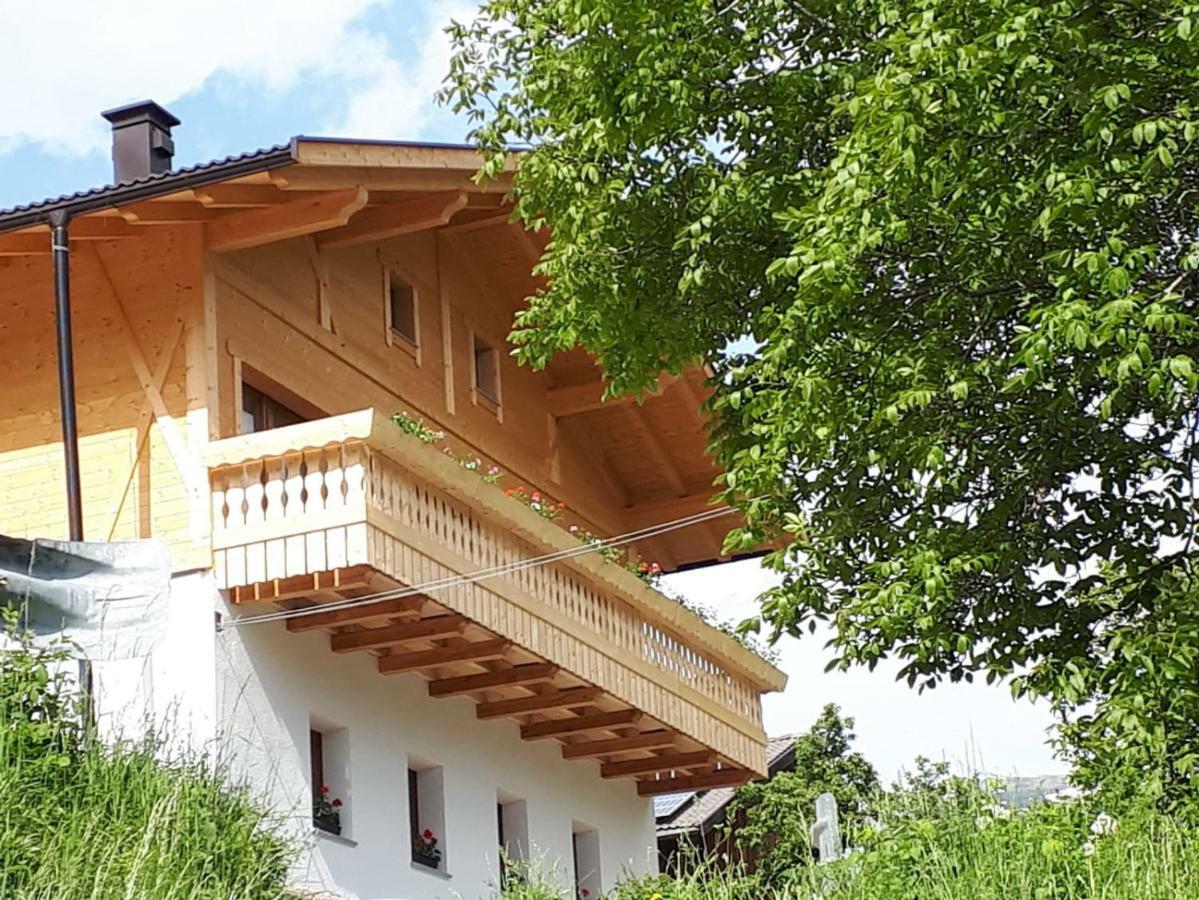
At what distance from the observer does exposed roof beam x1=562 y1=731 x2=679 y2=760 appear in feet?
73.5

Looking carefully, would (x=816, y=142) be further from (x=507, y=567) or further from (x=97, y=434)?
(x=97, y=434)

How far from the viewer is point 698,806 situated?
3384 cm

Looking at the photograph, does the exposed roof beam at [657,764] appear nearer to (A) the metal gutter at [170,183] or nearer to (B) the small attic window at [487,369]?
(B) the small attic window at [487,369]

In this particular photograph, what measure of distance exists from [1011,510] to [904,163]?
2598 mm

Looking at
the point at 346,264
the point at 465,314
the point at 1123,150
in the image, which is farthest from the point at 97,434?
the point at 1123,150

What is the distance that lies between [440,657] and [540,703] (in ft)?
6.64

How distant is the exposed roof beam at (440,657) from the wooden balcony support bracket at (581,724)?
9.05ft

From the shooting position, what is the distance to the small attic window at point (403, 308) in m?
21.4

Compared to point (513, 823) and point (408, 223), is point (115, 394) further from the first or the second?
point (513, 823)

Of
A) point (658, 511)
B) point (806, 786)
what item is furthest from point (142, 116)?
point (806, 786)

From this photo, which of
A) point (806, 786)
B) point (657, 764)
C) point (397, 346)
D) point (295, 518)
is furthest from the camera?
point (806, 786)

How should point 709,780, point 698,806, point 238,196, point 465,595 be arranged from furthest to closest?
point 698,806
point 709,780
point 465,595
point 238,196

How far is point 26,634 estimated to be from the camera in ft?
43.2

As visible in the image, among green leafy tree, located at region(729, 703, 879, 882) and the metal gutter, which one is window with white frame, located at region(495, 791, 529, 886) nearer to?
green leafy tree, located at region(729, 703, 879, 882)
